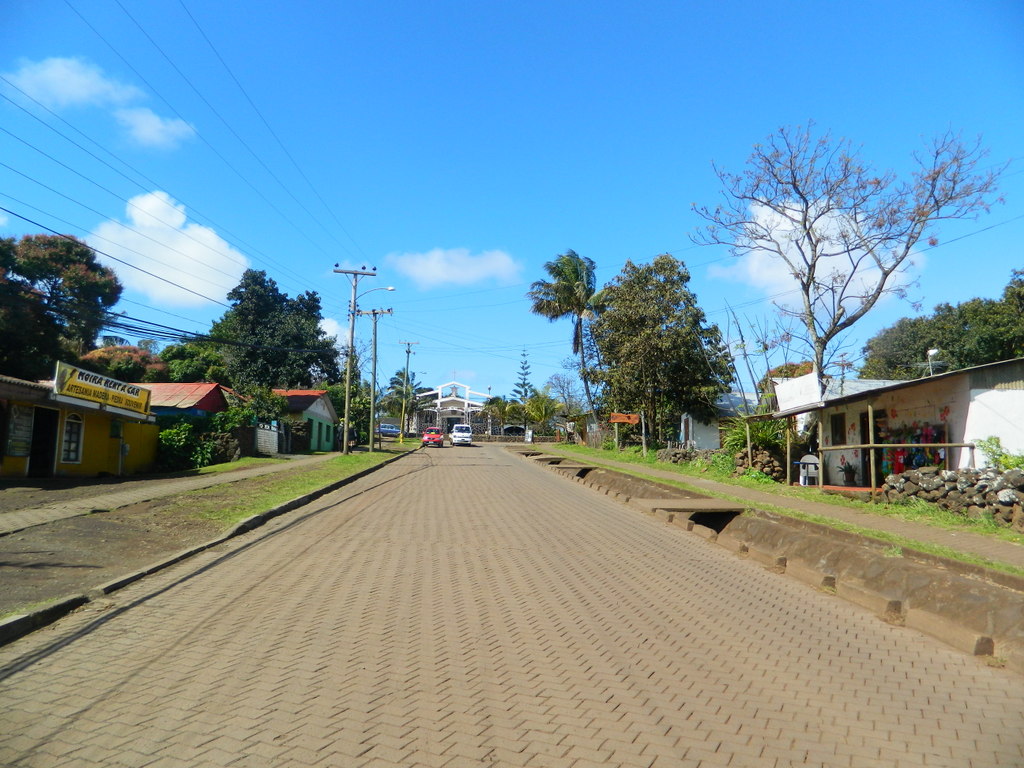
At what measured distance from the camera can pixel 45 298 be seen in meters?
26.3

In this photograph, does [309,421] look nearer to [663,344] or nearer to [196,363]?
[196,363]

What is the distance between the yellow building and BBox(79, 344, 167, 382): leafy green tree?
1681cm

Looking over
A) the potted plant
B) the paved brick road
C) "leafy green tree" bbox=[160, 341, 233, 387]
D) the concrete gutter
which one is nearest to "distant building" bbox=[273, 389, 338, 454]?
"leafy green tree" bbox=[160, 341, 233, 387]

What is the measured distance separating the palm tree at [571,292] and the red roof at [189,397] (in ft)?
82.5

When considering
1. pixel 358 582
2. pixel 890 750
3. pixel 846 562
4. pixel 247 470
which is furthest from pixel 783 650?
pixel 247 470

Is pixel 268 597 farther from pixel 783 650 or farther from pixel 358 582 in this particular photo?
pixel 783 650

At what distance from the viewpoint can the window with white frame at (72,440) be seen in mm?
21078

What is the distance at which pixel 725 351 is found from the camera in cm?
3759

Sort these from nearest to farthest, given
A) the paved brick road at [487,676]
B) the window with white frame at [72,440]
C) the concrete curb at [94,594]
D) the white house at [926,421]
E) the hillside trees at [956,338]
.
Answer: the paved brick road at [487,676] < the concrete curb at [94,594] < the white house at [926,421] < the window with white frame at [72,440] < the hillside trees at [956,338]

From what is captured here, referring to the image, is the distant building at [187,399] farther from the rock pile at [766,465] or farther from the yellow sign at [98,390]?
the rock pile at [766,465]

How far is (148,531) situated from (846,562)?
1004 cm

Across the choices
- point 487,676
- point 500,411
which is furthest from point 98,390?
point 500,411

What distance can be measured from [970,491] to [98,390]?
2148cm

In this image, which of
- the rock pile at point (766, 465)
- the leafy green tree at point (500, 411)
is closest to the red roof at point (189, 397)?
the rock pile at point (766, 465)
